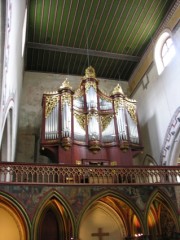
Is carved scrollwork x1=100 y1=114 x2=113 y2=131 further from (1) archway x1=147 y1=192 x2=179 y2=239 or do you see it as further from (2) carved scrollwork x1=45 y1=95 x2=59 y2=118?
(1) archway x1=147 y1=192 x2=179 y2=239

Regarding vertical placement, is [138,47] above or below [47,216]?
above

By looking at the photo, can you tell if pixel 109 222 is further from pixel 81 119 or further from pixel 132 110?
pixel 132 110

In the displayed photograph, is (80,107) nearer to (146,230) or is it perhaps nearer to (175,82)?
(175,82)

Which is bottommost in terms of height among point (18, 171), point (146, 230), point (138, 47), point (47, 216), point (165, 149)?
point (146, 230)

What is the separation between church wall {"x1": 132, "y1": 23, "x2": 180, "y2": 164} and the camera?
12.4 m

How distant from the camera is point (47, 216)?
10477 mm

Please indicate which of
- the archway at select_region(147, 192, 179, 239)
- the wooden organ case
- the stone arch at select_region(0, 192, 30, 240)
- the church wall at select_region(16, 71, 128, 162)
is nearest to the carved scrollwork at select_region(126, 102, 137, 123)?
the wooden organ case

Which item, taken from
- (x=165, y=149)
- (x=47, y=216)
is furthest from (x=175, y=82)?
(x=47, y=216)

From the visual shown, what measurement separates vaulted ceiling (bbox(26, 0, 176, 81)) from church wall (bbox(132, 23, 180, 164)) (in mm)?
1504

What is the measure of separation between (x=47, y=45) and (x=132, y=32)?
4.27 meters

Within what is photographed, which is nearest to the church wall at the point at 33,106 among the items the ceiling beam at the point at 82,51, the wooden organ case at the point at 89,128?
the ceiling beam at the point at 82,51

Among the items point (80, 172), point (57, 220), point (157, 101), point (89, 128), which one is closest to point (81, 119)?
point (89, 128)

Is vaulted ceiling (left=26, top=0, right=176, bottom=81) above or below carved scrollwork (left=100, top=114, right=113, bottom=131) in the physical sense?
above

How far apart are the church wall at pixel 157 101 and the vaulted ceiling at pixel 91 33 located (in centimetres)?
150
